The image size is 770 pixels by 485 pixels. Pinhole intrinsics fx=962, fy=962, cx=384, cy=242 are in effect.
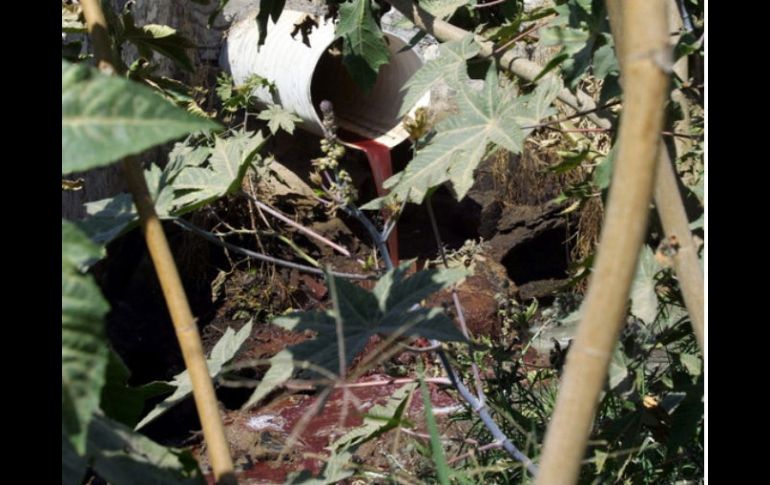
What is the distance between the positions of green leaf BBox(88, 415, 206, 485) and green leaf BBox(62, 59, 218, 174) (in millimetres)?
226

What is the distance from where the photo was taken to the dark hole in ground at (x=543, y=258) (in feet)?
18.0

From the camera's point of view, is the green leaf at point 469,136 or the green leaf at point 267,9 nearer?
the green leaf at point 469,136

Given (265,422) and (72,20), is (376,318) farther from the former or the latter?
(265,422)

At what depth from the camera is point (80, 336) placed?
1.68ft

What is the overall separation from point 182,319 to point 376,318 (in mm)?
381

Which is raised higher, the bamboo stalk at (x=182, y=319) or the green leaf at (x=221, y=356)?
the bamboo stalk at (x=182, y=319)

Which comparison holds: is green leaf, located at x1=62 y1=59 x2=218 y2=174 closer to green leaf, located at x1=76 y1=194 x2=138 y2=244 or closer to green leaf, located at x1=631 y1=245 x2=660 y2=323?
green leaf, located at x1=76 y1=194 x2=138 y2=244

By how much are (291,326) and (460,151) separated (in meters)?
0.53

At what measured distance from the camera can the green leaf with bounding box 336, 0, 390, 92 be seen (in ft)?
5.76

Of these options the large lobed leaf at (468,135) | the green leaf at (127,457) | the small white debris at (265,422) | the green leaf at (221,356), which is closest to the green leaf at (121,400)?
the green leaf at (221,356)

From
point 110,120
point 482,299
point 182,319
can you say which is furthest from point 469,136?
point 482,299

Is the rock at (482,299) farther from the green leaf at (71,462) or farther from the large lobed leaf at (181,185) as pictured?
the green leaf at (71,462)

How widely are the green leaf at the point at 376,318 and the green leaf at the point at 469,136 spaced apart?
0.74 ft
